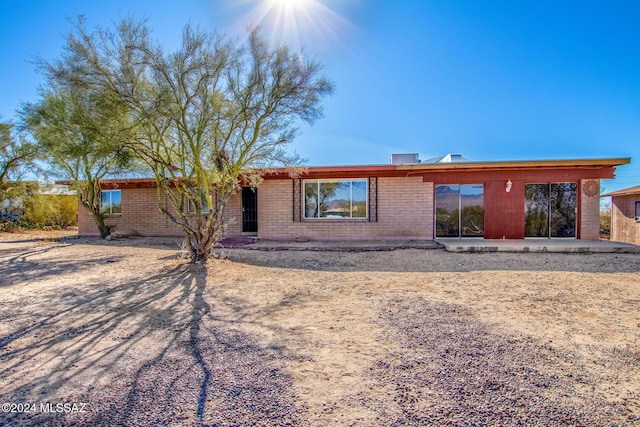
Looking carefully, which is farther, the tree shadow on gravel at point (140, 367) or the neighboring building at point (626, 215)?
the neighboring building at point (626, 215)

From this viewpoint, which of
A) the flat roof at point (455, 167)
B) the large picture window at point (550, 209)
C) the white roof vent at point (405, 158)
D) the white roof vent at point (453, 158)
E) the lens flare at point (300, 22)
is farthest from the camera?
the white roof vent at point (405, 158)

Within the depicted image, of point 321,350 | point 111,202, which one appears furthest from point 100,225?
point 321,350

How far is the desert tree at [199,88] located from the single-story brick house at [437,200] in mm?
3329

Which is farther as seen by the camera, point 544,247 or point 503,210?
point 503,210

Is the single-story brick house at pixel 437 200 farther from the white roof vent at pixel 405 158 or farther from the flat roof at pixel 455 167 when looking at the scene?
the white roof vent at pixel 405 158

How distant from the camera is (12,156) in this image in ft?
47.3

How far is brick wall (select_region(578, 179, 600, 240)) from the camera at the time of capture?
9797 mm

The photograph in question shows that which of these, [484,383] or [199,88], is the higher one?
[199,88]

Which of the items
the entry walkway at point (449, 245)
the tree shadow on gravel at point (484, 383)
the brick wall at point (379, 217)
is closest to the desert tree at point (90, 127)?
the entry walkway at point (449, 245)

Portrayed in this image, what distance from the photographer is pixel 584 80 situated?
10.9m

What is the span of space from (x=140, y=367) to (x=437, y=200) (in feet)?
32.3

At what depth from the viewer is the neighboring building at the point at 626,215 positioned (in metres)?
14.5

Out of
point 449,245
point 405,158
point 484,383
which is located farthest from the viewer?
point 405,158

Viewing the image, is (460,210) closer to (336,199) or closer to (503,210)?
(503,210)
